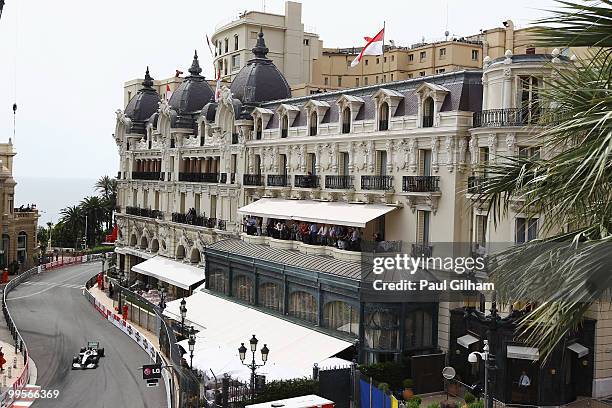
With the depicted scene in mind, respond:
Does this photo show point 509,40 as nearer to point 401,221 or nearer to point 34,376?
point 401,221

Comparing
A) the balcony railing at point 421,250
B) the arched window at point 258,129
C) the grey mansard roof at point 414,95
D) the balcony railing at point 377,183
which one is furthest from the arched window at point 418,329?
the arched window at point 258,129

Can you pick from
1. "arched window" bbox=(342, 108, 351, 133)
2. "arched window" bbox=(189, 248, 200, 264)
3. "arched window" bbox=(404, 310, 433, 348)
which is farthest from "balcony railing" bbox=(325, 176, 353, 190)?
"arched window" bbox=(189, 248, 200, 264)

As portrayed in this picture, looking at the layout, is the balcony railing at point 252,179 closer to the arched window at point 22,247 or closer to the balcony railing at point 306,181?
the balcony railing at point 306,181

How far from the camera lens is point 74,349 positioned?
40.5m

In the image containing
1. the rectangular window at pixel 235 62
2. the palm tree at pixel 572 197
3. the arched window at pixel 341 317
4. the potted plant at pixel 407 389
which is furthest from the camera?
the rectangular window at pixel 235 62

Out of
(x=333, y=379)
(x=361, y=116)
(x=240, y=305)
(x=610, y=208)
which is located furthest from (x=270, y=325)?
(x=610, y=208)

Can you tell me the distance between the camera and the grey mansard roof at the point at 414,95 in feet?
99.5

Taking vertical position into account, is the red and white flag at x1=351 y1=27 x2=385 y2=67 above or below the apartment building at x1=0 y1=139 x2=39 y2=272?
above

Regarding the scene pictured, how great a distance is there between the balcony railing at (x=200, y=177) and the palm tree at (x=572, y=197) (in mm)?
39304

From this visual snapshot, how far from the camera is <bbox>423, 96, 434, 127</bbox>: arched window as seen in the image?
31.4 m

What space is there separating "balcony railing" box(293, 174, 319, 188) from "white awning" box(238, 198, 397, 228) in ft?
2.76

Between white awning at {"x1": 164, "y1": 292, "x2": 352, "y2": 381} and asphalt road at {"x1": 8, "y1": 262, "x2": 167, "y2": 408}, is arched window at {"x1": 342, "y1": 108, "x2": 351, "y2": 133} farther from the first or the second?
asphalt road at {"x1": 8, "y1": 262, "x2": 167, "y2": 408}

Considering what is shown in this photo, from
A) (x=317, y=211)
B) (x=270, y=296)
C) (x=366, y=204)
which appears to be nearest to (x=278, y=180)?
(x=317, y=211)

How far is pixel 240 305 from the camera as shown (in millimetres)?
A: 38250
